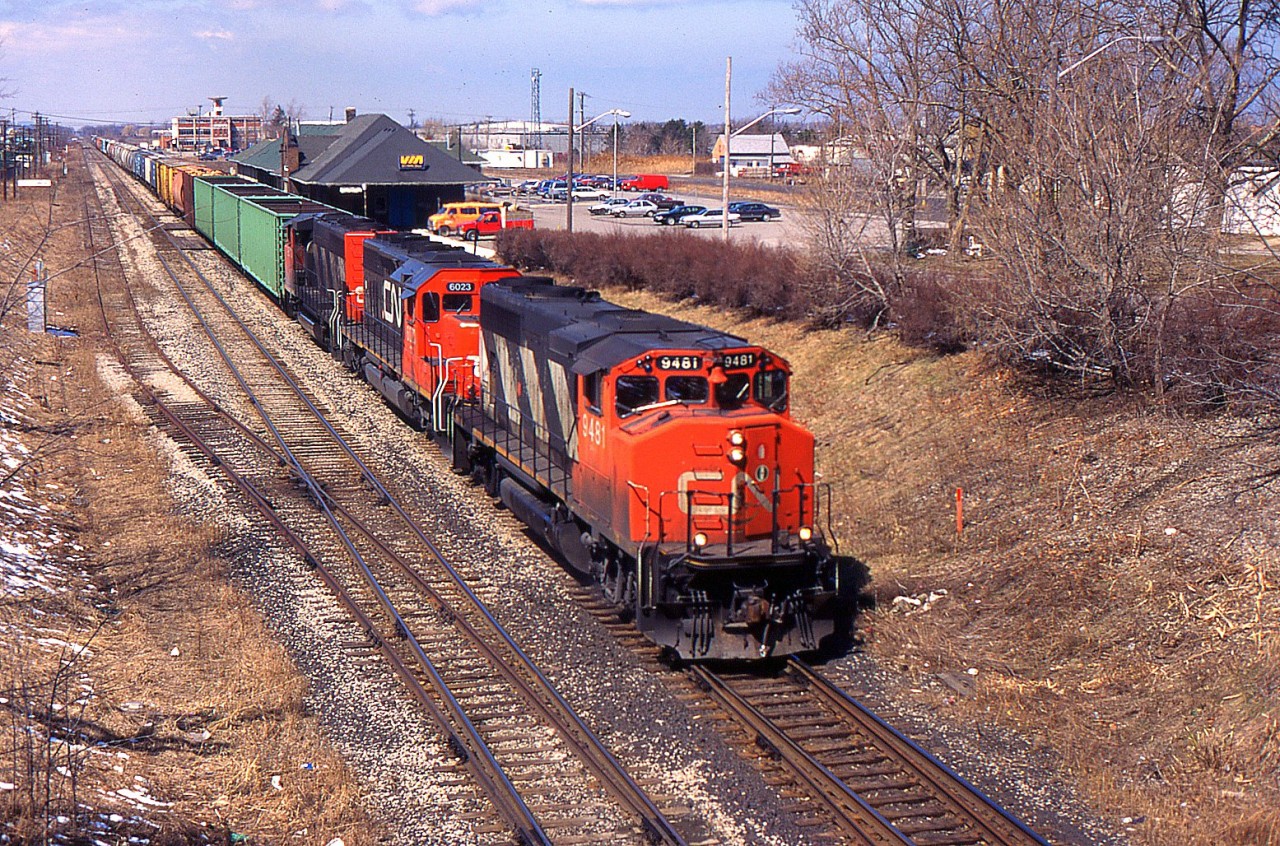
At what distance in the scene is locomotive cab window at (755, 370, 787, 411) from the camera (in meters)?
13.6

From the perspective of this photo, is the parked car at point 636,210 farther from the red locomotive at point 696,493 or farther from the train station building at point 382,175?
the red locomotive at point 696,493

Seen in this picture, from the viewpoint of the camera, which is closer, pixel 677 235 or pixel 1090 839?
pixel 1090 839

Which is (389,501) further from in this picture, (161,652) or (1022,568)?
(1022,568)

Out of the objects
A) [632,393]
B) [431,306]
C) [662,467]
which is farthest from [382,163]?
[662,467]

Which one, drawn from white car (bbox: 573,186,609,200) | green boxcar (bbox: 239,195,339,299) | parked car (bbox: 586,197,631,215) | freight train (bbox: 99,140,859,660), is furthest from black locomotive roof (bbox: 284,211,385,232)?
white car (bbox: 573,186,609,200)

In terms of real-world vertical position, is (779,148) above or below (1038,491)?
above

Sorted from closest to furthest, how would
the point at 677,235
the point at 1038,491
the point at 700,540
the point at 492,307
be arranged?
the point at 700,540, the point at 1038,491, the point at 492,307, the point at 677,235

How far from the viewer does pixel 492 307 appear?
18828 mm

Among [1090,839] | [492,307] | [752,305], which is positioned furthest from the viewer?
[752,305]


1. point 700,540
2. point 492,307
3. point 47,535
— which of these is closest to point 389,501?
point 492,307

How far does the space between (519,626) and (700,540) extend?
3075 mm

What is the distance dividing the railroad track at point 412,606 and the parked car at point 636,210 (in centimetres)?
4219

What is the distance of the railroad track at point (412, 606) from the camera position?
10.4 meters

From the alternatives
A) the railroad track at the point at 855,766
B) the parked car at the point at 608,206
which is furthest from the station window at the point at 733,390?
the parked car at the point at 608,206
